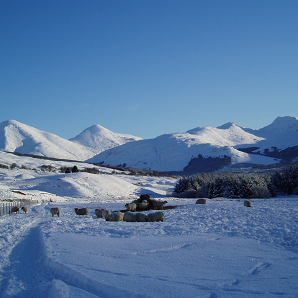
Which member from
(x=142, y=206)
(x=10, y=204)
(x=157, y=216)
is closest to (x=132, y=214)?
(x=157, y=216)

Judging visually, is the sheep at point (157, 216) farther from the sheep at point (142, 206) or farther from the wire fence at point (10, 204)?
the wire fence at point (10, 204)

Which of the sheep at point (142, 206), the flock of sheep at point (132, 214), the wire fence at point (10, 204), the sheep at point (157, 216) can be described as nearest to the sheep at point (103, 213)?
the flock of sheep at point (132, 214)

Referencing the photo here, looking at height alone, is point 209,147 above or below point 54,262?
above

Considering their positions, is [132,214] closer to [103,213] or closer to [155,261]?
[103,213]

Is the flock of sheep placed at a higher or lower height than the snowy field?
lower

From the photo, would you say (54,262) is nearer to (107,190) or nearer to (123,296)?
(123,296)

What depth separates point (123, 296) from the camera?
549 centimetres

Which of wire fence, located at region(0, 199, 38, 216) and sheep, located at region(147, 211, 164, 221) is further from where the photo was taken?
wire fence, located at region(0, 199, 38, 216)

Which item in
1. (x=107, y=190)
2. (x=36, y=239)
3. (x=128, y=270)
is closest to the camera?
(x=128, y=270)

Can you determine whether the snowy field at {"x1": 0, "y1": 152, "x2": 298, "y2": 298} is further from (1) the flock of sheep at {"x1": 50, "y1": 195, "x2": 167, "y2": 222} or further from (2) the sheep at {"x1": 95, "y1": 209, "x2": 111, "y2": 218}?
(2) the sheep at {"x1": 95, "y1": 209, "x2": 111, "y2": 218}

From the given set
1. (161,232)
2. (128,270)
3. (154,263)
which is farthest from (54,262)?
(161,232)

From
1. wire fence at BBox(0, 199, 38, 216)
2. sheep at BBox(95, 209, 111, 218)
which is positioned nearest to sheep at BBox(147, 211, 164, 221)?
sheep at BBox(95, 209, 111, 218)

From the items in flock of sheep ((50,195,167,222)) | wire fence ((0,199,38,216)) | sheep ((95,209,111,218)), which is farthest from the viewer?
wire fence ((0,199,38,216))

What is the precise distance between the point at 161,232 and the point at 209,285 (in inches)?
261
